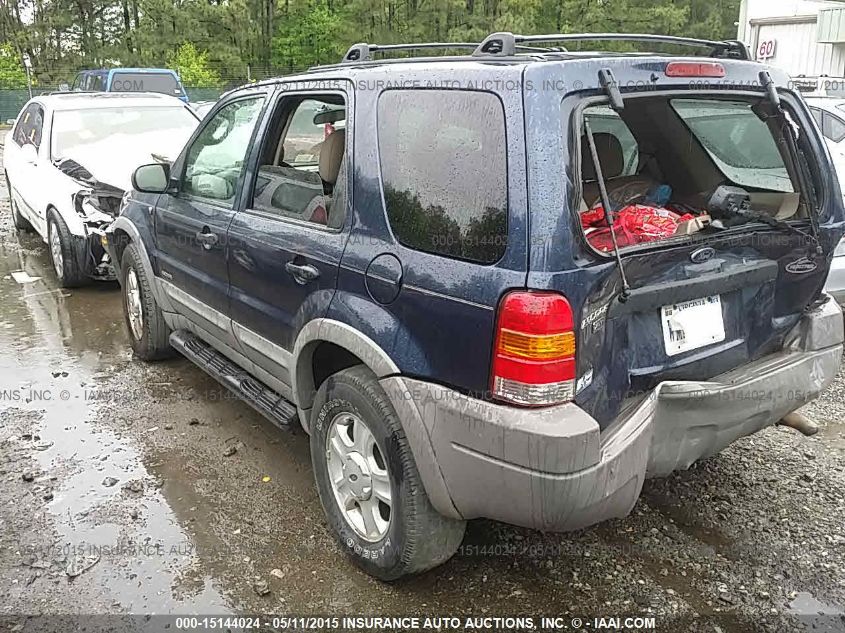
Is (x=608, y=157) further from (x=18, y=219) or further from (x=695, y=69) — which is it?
(x=18, y=219)

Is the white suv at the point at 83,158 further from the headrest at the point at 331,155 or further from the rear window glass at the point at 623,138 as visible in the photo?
the rear window glass at the point at 623,138

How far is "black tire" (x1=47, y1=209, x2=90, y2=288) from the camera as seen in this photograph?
6.77 meters

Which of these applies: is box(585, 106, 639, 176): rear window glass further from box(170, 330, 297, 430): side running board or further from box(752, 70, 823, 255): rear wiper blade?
box(170, 330, 297, 430): side running board

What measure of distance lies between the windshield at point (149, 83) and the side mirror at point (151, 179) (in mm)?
15902

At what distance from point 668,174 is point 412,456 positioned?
1.99 metres

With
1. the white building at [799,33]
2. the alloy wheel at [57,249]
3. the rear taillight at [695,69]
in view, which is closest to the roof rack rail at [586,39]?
the rear taillight at [695,69]

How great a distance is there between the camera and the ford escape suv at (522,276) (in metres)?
2.28

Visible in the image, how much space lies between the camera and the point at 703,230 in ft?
9.09

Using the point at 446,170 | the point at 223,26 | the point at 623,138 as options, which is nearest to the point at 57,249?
the point at 623,138

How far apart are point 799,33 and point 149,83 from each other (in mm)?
17867

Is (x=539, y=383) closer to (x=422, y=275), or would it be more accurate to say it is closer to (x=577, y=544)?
(x=422, y=275)

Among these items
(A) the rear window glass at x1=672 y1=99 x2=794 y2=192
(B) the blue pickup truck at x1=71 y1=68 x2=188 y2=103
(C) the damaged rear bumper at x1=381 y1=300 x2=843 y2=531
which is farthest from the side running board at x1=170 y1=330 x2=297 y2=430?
(B) the blue pickup truck at x1=71 y1=68 x2=188 y2=103

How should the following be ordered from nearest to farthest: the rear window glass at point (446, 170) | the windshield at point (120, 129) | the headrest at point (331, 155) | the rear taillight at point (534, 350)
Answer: the rear taillight at point (534, 350), the rear window glass at point (446, 170), the headrest at point (331, 155), the windshield at point (120, 129)

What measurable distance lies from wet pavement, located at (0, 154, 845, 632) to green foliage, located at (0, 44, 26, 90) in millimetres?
39386
